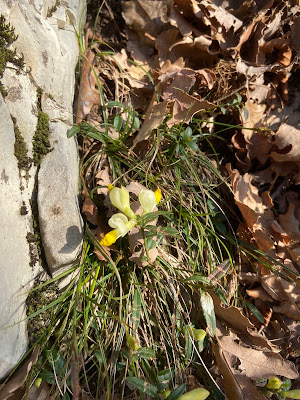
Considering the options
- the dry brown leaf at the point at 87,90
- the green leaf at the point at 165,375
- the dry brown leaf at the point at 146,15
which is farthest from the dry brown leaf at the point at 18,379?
the dry brown leaf at the point at 146,15

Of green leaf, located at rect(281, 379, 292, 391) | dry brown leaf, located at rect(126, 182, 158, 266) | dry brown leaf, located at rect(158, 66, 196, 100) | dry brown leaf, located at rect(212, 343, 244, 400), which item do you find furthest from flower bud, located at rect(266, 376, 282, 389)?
dry brown leaf, located at rect(158, 66, 196, 100)

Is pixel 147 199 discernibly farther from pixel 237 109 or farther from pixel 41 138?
pixel 237 109

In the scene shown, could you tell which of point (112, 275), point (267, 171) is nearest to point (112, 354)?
Result: point (112, 275)

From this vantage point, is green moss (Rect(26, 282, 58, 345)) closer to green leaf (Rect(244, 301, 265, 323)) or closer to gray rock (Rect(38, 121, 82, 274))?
gray rock (Rect(38, 121, 82, 274))

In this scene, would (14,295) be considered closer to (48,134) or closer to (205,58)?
(48,134)

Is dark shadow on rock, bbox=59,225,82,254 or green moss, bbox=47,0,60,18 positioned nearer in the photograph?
dark shadow on rock, bbox=59,225,82,254

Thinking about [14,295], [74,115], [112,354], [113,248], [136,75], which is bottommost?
[112,354]

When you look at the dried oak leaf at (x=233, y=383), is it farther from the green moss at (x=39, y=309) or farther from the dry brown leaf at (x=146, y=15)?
the dry brown leaf at (x=146, y=15)
